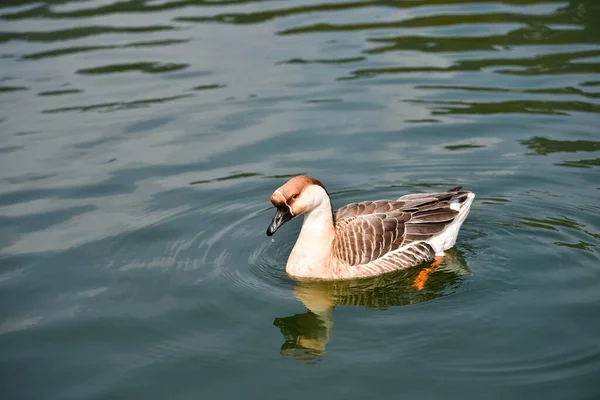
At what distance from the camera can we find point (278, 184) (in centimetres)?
1180

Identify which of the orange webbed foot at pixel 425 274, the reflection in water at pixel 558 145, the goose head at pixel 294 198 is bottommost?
the orange webbed foot at pixel 425 274

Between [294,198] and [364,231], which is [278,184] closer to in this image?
[364,231]

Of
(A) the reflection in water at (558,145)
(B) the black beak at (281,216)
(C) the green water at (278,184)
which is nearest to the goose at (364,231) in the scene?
(B) the black beak at (281,216)

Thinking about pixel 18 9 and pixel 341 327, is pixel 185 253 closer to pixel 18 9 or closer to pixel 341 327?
pixel 341 327

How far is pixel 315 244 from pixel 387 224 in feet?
3.01

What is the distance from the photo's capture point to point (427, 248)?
32.0ft

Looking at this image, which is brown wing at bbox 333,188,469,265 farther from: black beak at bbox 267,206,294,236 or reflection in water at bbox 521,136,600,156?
reflection in water at bbox 521,136,600,156

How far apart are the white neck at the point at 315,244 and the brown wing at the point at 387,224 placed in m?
0.17

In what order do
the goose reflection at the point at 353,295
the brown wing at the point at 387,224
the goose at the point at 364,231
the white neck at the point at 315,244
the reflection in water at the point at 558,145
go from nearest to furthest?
the goose reflection at the point at 353,295, the goose at the point at 364,231, the white neck at the point at 315,244, the brown wing at the point at 387,224, the reflection in water at the point at 558,145

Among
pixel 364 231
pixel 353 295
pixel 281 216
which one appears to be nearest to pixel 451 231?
pixel 364 231

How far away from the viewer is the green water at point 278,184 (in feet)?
25.6

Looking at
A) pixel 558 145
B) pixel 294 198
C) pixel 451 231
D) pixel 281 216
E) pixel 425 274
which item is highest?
pixel 294 198

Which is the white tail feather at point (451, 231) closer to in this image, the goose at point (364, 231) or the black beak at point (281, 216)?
the goose at point (364, 231)

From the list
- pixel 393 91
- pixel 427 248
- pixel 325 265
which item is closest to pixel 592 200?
pixel 427 248
